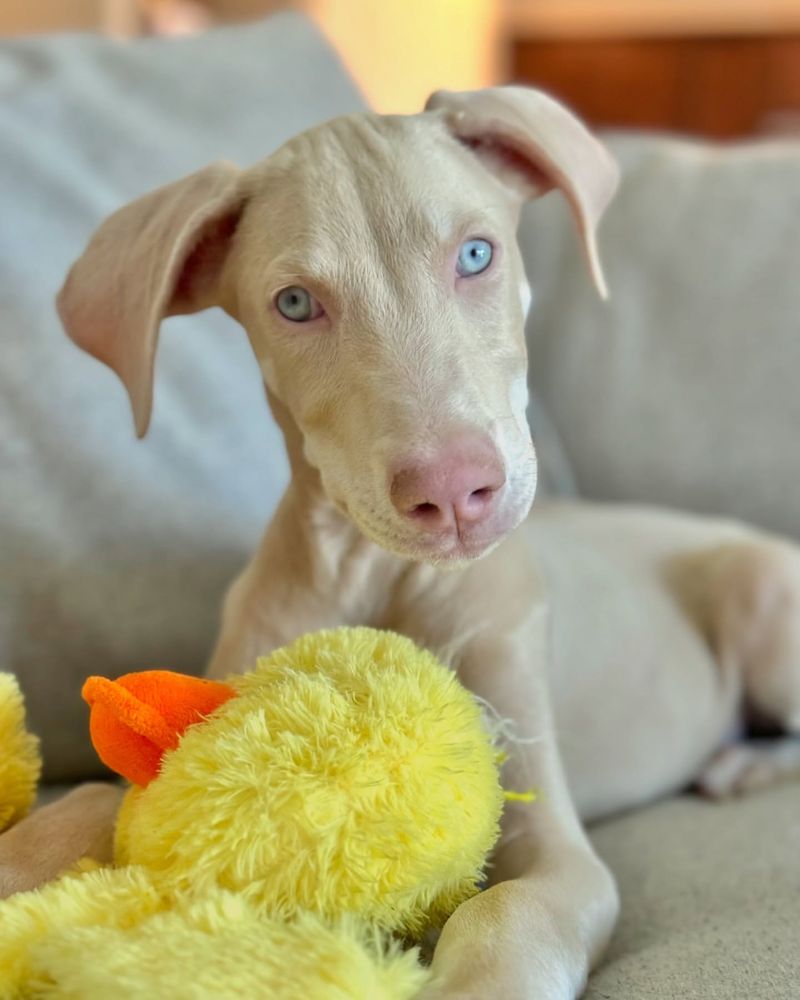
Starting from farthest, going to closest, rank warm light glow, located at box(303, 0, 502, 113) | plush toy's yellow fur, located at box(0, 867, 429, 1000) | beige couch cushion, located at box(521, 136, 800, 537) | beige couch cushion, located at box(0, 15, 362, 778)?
1. warm light glow, located at box(303, 0, 502, 113)
2. beige couch cushion, located at box(521, 136, 800, 537)
3. beige couch cushion, located at box(0, 15, 362, 778)
4. plush toy's yellow fur, located at box(0, 867, 429, 1000)

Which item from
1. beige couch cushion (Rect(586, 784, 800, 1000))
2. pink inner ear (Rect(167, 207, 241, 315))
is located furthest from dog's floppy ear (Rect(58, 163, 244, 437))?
beige couch cushion (Rect(586, 784, 800, 1000))

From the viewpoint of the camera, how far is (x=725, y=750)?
200 cm

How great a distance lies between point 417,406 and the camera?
113 cm

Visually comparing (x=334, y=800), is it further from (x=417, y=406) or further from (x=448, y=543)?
(x=417, y=406)

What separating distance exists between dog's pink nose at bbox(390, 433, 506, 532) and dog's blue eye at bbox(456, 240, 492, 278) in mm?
260

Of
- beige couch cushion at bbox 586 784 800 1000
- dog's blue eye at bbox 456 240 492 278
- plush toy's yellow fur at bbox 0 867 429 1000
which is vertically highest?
dog's blue eye at bbox 456 240 492 278

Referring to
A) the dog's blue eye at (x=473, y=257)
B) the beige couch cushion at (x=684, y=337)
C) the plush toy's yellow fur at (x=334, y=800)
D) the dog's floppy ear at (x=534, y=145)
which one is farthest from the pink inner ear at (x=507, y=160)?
the beige couch cushion at (x=684, y=337)

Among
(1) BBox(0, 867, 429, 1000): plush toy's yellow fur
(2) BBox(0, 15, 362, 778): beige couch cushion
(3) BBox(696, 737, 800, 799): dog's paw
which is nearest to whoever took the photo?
(1) BBox(0, 867, 429, 1000): plush toy's yellow fur

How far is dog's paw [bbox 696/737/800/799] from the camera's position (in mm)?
1848

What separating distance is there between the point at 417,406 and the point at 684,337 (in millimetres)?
1356

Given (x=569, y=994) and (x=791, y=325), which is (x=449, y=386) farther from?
(x=791, y=325)

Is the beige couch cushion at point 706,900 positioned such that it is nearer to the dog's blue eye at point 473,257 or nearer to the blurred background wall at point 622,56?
the dog's blue eye at point 473,257

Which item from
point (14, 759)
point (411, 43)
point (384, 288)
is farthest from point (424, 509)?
point (411, 43)

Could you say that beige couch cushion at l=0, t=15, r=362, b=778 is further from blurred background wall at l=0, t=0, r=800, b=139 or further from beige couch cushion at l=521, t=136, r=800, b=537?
blurred background wall at l=0, t=0, r=800, b=139
